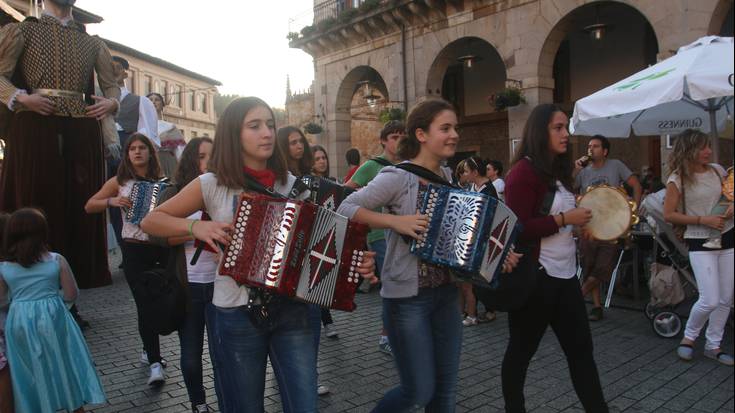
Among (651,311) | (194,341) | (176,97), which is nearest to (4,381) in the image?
(194,341)

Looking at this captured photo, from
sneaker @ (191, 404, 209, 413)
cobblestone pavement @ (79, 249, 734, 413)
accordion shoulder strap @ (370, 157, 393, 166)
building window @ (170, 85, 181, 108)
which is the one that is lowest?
cobblestone pavement @ (79, 249, 734, 413)

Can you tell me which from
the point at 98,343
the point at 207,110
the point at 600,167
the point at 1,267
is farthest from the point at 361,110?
the point at 207,110

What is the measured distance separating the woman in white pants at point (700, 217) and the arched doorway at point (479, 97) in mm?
14000

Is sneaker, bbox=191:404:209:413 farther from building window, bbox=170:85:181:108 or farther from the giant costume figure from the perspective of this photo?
building window, bbox=170:85:181:108

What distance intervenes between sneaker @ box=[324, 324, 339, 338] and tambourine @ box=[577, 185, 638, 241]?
344 cm

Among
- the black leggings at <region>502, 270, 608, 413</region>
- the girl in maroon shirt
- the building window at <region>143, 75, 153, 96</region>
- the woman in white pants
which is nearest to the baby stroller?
the woman in white pants

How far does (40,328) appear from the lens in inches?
152

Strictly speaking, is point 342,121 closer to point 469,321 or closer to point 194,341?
point 469,321

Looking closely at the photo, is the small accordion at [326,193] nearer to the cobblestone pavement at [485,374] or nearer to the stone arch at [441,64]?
the cobblestone pavement at [485,374]

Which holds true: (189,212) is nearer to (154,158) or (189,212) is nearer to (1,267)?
(1,267)

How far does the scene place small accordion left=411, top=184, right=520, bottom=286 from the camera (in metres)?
2.98

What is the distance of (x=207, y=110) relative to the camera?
62000 millimetres

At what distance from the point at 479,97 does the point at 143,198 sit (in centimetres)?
1776

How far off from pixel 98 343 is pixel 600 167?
7.02 meters
